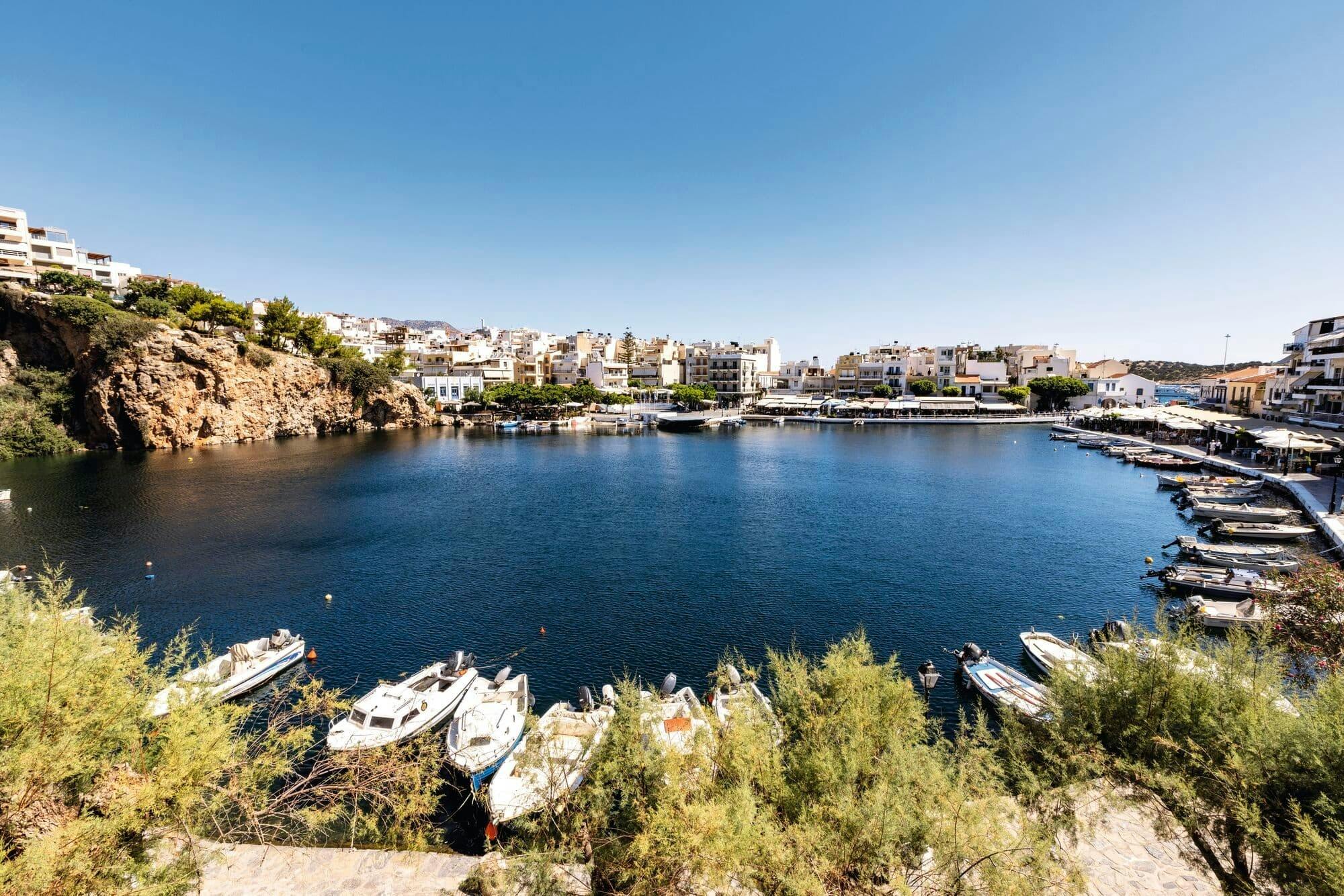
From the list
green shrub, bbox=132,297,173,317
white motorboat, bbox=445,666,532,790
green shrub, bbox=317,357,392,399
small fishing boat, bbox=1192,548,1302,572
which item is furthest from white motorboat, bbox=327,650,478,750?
green shrub, bbox=132,297,173,317

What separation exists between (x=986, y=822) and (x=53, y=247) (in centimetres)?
9746

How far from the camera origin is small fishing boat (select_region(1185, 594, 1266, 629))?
17578mm

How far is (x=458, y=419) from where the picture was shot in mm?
82125

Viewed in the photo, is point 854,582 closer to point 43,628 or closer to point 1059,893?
point 1059,893

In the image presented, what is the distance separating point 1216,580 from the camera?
2134 cm

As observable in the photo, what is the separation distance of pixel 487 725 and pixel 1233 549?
3027 cm

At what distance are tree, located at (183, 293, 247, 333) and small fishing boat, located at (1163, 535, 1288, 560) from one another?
81.4 metres

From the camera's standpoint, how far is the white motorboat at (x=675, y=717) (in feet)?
26.2

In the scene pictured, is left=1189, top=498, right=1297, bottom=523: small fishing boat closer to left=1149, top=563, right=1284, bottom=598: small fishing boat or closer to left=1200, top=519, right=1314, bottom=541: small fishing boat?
left=1200, top=519, right=1314, bottom=541: small fishing boat

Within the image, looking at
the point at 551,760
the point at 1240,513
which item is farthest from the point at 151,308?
the point at 1240,513

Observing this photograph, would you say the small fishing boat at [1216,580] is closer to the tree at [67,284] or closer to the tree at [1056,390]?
the tree at [1056,390]

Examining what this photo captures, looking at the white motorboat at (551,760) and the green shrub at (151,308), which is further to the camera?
the green shrub at (151,308)

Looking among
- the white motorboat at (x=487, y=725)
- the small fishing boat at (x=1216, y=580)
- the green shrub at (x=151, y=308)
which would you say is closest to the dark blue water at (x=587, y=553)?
the small fishing boat at (x=1216, y=580)

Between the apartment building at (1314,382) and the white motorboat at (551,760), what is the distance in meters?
58.4
